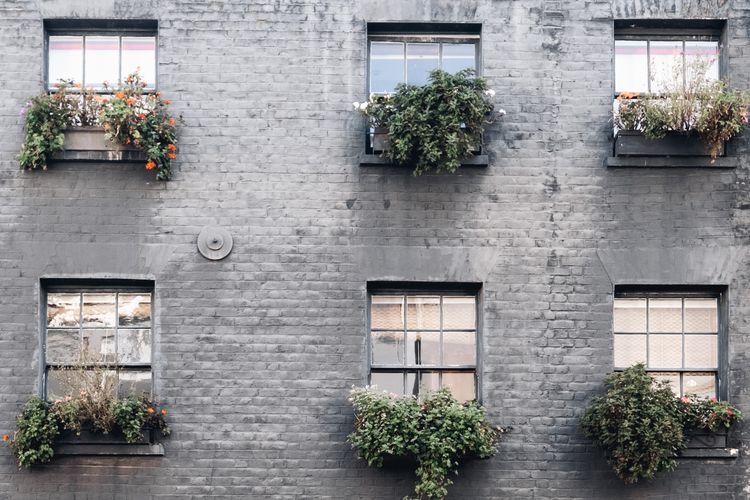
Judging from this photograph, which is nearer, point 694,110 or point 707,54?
point 694,110

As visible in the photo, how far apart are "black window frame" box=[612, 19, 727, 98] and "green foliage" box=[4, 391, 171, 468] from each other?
595 centimetres

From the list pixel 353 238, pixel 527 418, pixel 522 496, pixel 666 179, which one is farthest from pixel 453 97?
pixel 522 496

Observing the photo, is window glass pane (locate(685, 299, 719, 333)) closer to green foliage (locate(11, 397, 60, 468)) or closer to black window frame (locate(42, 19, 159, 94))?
black window frame (locate(42, 19, 159, 94))

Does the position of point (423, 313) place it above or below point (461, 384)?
above

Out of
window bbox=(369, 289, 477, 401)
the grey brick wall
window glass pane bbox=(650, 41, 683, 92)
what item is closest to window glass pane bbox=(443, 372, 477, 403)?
window bbox=(369, 289, 477, 401)

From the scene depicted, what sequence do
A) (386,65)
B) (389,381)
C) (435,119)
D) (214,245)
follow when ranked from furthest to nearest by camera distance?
(386,65) → (389,381) → (214,245) → (435,119)

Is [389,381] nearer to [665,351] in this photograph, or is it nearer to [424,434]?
[424,434]

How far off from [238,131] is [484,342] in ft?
10.9

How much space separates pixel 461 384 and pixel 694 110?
12.0 ft

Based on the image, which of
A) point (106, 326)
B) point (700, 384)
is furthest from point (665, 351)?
point (106, 326)

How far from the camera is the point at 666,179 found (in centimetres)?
922

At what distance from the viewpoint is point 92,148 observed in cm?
910

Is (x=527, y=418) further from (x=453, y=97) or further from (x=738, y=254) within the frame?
(x=453, y=97)

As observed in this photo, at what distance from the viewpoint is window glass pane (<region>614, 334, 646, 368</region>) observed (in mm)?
9312
